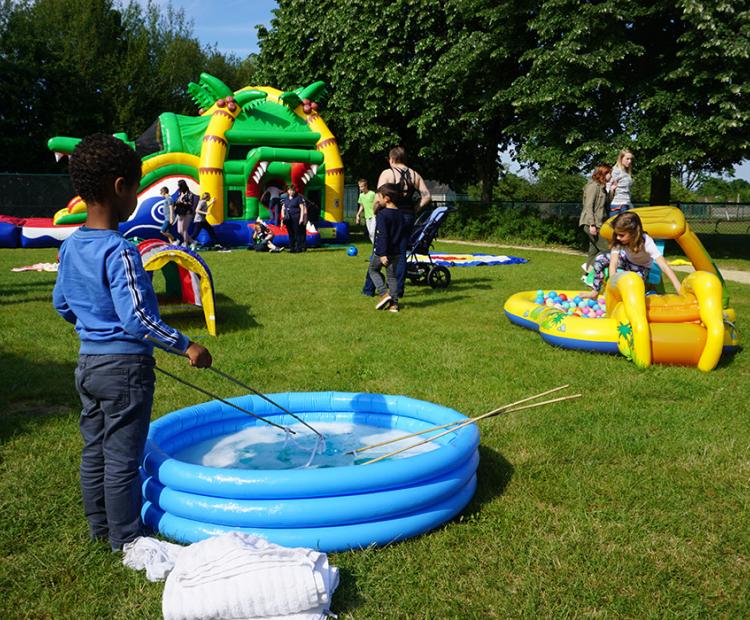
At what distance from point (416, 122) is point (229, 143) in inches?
248

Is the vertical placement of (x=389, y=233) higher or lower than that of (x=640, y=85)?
lower

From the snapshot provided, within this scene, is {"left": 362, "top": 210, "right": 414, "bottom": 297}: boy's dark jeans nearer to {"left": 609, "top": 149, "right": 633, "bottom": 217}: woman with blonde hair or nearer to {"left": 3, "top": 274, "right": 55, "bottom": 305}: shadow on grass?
{"left": 609, "top": 149, "right": 633, "bottom": 217}: woman with blonde hair

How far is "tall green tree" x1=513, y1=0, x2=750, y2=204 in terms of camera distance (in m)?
14.2

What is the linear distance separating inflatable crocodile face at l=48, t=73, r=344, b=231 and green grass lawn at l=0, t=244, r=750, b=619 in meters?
11.1

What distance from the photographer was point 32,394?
4945mm

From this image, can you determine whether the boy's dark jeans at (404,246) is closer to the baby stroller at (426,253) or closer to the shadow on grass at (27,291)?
the baby stroller at (426,253)

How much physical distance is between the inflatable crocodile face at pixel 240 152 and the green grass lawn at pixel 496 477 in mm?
11143

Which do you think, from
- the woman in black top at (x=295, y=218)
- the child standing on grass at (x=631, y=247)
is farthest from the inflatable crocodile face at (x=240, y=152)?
the child standing on grass at (x=631, y=247)

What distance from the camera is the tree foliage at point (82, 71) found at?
32750 millimetres

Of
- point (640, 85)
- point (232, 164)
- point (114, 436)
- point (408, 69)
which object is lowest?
point (114, 436)

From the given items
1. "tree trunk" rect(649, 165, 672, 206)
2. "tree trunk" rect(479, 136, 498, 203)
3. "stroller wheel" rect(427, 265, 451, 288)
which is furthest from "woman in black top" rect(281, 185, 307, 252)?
"tree trunk" rect(479, 136, 498, 203)

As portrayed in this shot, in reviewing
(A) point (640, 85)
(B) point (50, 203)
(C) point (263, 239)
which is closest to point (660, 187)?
(A) point (640, 85)

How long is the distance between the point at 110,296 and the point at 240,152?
56.9 feet

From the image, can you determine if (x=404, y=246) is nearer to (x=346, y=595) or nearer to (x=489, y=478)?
(x=489, y=478)
